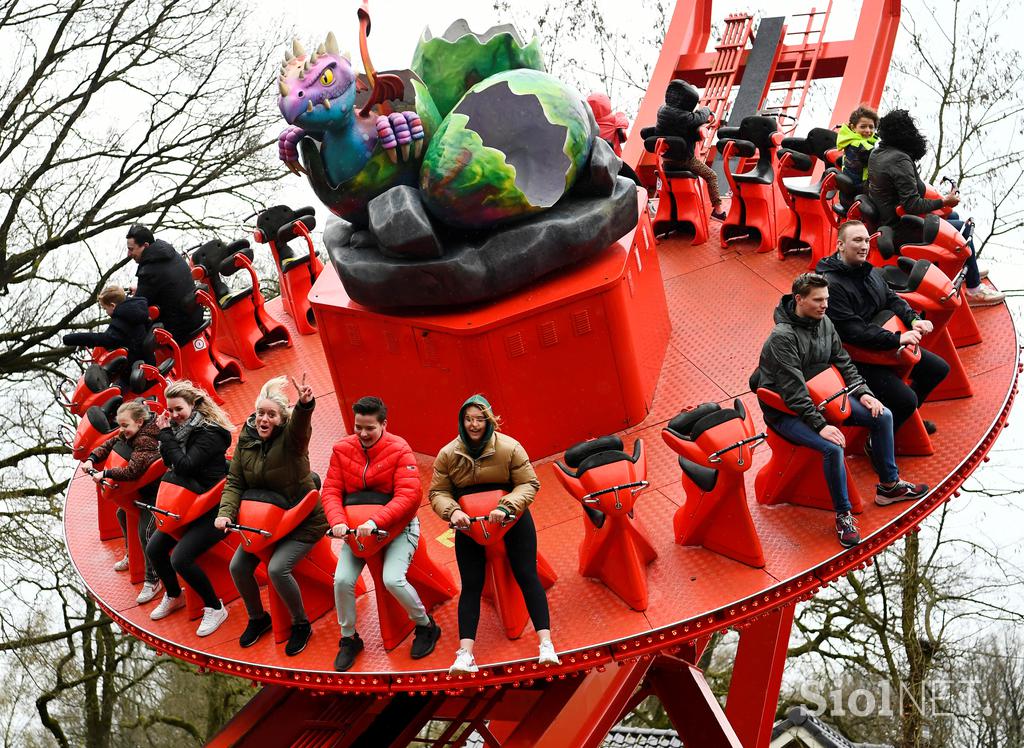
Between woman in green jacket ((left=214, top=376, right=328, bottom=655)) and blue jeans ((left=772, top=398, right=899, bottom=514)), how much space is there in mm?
2738

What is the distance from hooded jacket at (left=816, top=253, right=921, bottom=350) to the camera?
7.43m

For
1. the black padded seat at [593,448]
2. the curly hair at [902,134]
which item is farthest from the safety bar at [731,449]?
the curly hair at [902,134]

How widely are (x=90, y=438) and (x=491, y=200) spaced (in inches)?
131

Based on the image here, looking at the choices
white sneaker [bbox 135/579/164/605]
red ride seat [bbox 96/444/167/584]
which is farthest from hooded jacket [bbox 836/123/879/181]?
white sneaker [bbox 135/579/164/605]

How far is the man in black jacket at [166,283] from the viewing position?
10.1 metres

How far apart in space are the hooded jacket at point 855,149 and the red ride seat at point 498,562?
454 centimetres

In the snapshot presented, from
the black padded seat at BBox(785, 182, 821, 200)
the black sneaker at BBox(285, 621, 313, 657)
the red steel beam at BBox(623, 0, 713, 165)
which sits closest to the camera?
the black sneaker at BBox(285, 621, 313, 657)

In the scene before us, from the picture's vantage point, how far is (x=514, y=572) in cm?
674

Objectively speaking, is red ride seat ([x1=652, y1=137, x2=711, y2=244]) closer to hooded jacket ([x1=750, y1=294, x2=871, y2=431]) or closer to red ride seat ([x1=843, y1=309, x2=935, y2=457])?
red ride seat ([x1=843, y1=309, x2=935, y2=457])

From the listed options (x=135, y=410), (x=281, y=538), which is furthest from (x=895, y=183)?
(x=135, y=410)

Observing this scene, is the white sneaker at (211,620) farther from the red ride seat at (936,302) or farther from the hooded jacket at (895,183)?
the hooded jacket at (895,183)

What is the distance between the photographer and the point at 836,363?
7230mm

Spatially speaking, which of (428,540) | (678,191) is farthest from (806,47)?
(428,540)

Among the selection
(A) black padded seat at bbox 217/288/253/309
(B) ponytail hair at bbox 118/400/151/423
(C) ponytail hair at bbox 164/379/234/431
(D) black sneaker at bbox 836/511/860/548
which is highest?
(C) ponytail hair at bbox 164/379/234/431
